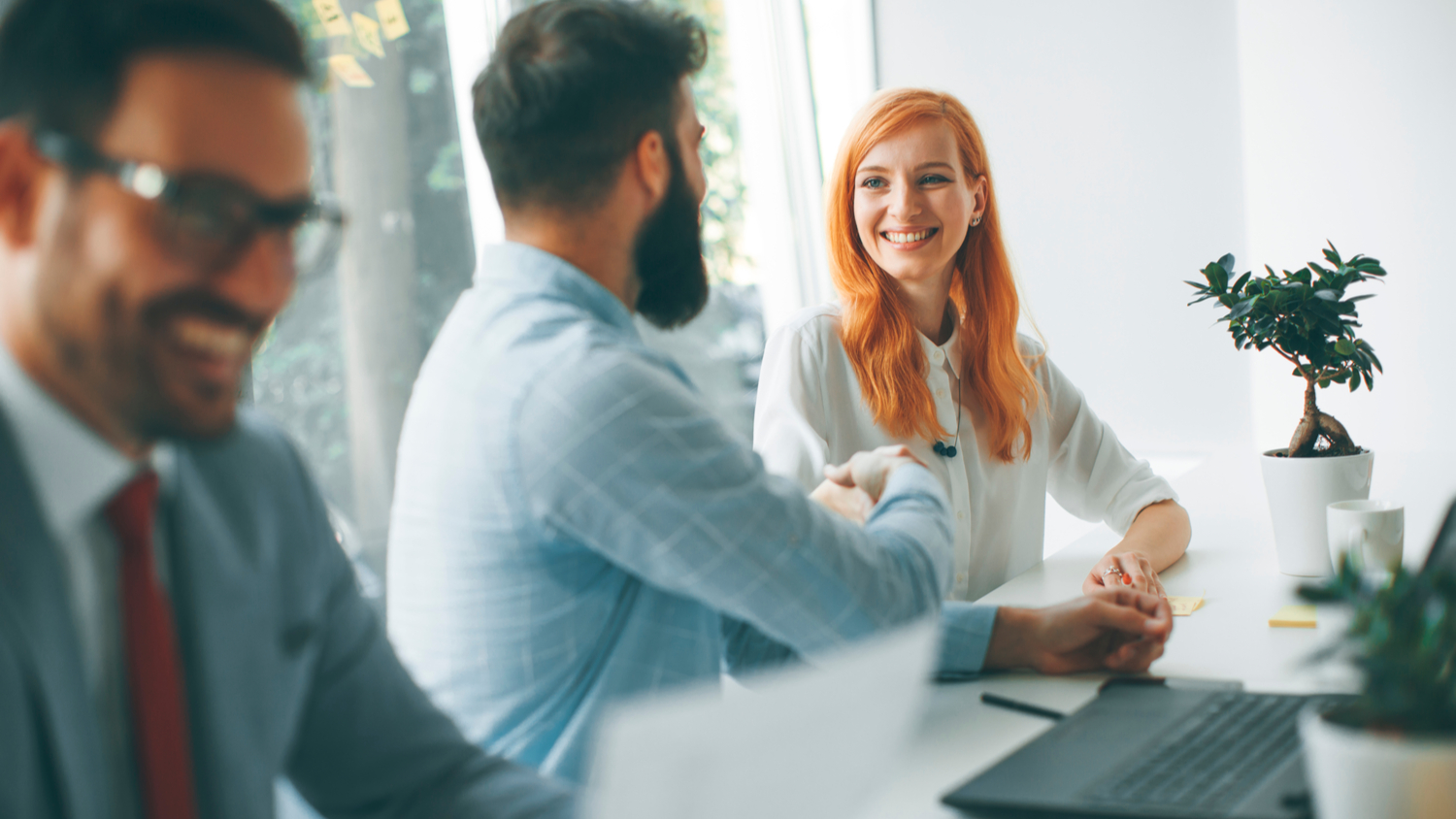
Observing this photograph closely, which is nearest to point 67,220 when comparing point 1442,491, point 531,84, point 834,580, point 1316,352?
point 531,84

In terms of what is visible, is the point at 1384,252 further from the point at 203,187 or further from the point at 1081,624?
the point at 203,187

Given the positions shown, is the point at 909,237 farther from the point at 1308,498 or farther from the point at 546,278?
the point at 546,278

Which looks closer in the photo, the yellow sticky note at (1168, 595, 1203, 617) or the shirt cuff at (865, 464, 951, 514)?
the shirt cuff at (865, 464, 951, 514)

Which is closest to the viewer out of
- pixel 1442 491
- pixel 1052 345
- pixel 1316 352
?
pixel 1316 352

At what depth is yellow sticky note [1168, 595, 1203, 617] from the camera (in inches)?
57.6

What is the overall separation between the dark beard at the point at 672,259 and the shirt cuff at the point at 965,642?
48cm

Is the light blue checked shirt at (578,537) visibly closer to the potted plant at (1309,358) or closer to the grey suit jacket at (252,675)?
the grey suit jacket at (252,675)

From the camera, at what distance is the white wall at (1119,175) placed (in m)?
3.44

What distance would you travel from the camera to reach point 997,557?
2039 mm

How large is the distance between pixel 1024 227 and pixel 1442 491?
2025mm

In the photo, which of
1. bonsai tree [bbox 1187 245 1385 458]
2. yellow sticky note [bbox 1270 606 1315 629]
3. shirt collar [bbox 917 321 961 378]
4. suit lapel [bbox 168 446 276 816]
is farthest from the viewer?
shirt collar [bbox 917 321 961 378]

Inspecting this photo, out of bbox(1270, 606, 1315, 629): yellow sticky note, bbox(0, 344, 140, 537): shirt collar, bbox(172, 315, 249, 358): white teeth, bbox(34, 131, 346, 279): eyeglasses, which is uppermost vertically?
bbox(34, 131, 346, 279): eyeglasses

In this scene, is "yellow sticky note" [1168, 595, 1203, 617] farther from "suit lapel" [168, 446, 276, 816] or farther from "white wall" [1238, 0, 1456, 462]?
"white wall" [1238, 0, 1456, 462]

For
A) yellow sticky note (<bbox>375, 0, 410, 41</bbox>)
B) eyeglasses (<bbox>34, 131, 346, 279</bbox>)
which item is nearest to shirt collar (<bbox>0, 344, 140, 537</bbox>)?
eyeglasses (<bbox>34, 131, 346, 279</bbox>)
